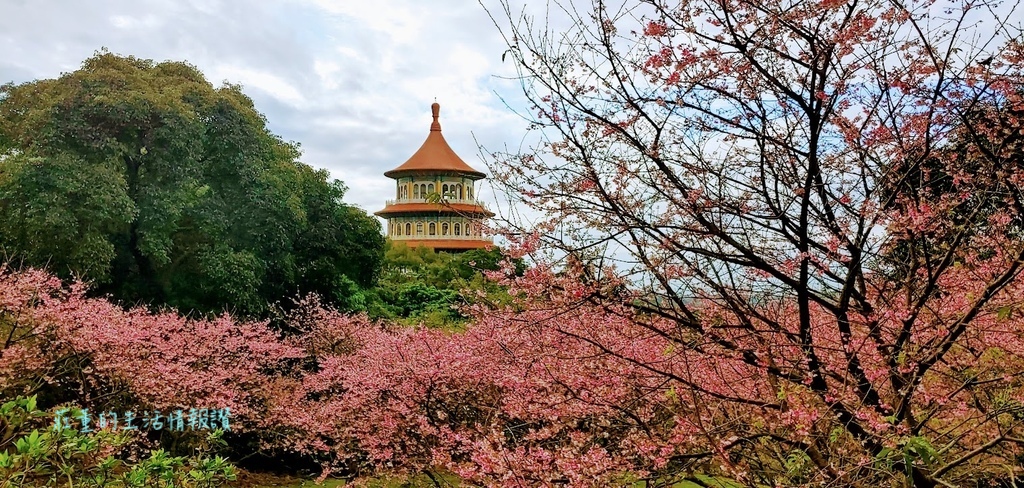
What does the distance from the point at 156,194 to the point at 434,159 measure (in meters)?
20.4

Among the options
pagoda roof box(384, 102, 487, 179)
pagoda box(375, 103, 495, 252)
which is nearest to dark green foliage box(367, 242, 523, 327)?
pagoda box(375, 103, 495, 252)

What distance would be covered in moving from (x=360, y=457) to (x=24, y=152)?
979 centimetres

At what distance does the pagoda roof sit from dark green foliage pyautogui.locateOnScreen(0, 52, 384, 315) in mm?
16300

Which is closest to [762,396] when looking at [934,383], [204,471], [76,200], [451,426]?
[934,383]

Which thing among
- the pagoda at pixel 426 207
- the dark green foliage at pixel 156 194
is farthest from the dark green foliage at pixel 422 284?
the pagoda at pixel 426 207

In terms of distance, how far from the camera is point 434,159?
33.4m

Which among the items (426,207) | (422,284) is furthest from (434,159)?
(422,284)

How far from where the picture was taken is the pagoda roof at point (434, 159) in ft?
107

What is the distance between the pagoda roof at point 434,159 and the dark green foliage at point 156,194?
16.3 metres

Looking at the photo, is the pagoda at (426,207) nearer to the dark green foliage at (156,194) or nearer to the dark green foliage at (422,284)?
the dark green foliage at (422,284)

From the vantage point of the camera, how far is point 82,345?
755 cm

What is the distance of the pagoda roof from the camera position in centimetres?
3253

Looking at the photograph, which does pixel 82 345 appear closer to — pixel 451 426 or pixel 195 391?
pixel 195 391

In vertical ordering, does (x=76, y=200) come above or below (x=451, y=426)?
above
